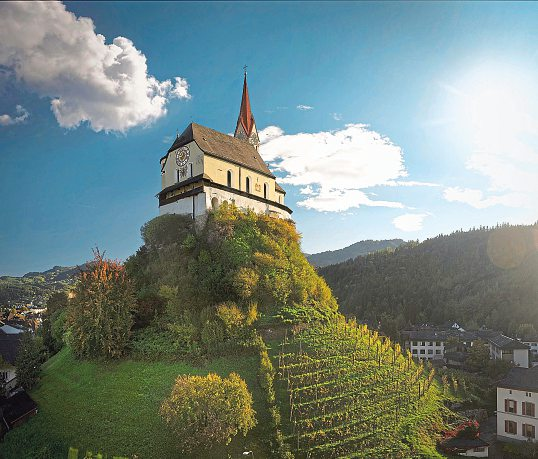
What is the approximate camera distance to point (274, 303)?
28.7 metres

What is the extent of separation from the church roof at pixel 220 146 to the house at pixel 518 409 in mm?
25179

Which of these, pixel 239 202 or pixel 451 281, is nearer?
pixel 239 202

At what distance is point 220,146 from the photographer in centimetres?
3506

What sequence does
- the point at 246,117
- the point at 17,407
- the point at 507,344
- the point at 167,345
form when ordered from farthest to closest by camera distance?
the point at 507,344
the point at 246,117
the point at 167,345
the point at 17,407

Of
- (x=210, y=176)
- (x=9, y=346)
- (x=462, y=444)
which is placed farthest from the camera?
(x=9, y=346)

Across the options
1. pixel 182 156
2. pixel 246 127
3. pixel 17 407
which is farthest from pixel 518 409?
pixel 246 127

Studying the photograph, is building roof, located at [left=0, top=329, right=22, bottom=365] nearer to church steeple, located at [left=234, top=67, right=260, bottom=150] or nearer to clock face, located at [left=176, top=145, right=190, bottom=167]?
clock face, located at [left=176, top=145, right=190, bottom=167]

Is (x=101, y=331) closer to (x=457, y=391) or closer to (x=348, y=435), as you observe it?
(x=348, y=435)

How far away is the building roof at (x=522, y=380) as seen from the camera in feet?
89.4

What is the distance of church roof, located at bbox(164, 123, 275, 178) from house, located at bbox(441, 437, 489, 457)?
2459cm

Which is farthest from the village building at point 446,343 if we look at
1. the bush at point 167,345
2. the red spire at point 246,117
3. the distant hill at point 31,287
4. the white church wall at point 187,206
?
the distant hill at point 31,287

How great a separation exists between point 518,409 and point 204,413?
71.1ft

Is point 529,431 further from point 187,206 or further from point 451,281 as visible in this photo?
point 451,281

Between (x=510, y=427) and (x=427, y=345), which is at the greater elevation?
(x=510, y=427)
